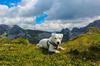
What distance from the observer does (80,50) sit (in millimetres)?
25875

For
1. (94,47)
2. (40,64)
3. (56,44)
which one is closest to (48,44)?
(56,44)

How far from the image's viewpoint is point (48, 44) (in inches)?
1206

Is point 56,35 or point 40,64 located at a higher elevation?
point 56,35

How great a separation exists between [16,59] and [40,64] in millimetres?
3696

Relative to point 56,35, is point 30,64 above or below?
below

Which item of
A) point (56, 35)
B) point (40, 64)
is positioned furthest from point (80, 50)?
point (40, 64)

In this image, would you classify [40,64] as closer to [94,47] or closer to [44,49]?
[94,47]

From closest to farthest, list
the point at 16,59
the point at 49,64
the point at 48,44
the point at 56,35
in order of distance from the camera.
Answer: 1. the point at 49,64
2. the point at 16,59
3. the point at 56,35
4. the point at 48,44

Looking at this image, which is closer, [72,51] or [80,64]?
[80,64]

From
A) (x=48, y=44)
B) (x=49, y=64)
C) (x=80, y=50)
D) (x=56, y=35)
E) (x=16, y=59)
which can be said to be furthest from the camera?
(x=48, y=44)

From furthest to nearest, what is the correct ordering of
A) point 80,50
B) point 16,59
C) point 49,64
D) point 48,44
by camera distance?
point 48,44, point 80,50, point 16,59, point 49,64

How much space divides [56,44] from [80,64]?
837 cm

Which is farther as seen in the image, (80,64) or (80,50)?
(80,50)

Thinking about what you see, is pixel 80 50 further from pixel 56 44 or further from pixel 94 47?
pixel 56 44
